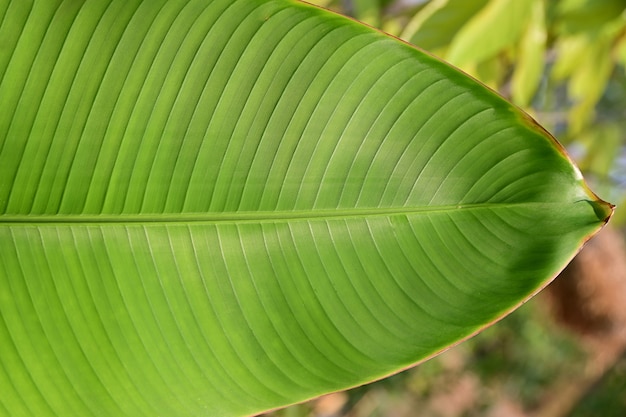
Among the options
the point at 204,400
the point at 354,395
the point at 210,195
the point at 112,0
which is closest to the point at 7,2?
the point at 112,0

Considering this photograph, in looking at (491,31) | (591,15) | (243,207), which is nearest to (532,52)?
(591,15)

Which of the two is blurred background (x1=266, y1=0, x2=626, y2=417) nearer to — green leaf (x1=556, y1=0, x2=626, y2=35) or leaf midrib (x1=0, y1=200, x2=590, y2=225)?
green leaf (x1=556, y1=0, x2=626, y2=35)

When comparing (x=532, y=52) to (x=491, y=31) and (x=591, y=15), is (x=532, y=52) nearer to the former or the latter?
(x=591, y=15)

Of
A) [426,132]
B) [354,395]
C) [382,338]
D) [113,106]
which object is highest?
[113,106]

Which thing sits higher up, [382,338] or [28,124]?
[28,124]

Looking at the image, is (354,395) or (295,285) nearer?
(295,285)

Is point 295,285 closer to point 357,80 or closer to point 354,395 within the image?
point 357,80

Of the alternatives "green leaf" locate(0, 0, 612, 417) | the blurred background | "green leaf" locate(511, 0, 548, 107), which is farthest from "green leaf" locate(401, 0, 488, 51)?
"green leaf" locate(0, 0, 612, 417)

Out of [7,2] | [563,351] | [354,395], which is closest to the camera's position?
[7,2]
